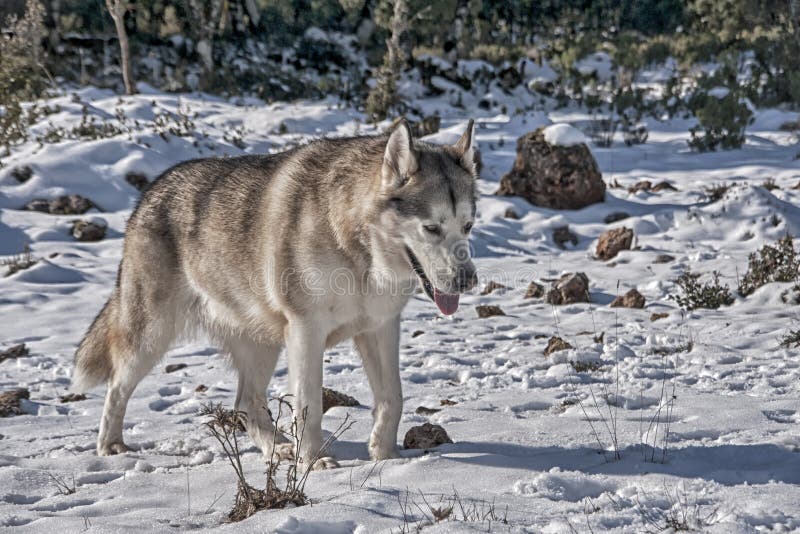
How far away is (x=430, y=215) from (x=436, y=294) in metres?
0.37

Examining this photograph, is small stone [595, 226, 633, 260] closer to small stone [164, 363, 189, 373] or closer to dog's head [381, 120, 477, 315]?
small stone [164, 363, 189, 373]

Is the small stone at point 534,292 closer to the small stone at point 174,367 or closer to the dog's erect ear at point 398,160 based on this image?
the small stone at point 174,367

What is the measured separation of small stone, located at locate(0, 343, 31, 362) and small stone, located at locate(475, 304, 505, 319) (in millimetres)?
3951

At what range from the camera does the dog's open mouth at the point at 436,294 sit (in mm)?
3799

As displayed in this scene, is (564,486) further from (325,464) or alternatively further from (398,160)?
(398,160)

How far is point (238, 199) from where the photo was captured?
15.1 ft

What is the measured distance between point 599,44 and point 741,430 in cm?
2543

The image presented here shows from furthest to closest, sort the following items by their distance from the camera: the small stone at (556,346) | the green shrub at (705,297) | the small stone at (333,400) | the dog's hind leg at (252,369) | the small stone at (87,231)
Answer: the small stone at (87,231), the green shrub at (705,297), the small stone at (556,346), the small stone at (333,400), the dog's hind leg at (252,369)

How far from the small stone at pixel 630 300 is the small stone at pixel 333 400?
10.9ft

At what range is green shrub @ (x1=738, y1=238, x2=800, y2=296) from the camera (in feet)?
24.4

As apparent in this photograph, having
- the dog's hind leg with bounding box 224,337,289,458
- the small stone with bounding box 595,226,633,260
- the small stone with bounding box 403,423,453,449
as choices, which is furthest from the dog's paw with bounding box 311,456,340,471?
the small stone with bounding box 595,226,633,260

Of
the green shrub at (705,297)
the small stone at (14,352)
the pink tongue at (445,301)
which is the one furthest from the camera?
the green shrub at (705,297)

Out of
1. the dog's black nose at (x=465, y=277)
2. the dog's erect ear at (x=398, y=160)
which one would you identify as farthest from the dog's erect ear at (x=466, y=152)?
the dog's black nose at (x=465, y=277)

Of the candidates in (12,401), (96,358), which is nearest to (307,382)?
(96,358)
